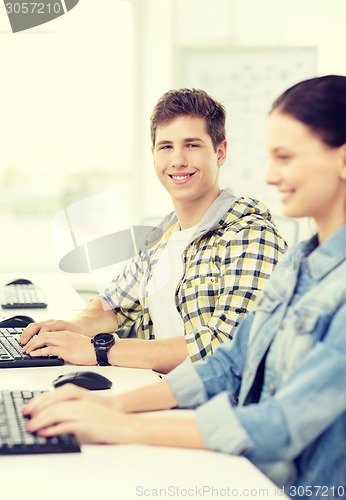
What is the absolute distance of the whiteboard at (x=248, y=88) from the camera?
13.9ft

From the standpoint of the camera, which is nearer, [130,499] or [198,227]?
[130,499]

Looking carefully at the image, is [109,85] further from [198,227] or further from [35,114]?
[198,227]

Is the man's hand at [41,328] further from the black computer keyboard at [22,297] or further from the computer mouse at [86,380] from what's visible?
the black computer keyboard at [22,297]

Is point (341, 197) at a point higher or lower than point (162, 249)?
higher

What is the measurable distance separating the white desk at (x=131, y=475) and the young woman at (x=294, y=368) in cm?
2

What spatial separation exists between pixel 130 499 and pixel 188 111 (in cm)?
136

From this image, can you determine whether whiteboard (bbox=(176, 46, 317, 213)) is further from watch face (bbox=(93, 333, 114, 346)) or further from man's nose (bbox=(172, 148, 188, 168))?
watch face (bbox=(93, 333, 114, 346))

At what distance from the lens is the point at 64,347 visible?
5.78 feet

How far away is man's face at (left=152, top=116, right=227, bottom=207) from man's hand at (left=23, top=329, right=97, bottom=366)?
58 cm

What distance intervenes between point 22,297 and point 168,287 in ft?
2.41

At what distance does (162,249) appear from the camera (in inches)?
89.8

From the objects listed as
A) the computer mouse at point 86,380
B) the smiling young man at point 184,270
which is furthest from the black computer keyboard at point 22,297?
the computer mouse at point 86,380

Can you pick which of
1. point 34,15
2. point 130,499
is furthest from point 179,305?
point 34,15

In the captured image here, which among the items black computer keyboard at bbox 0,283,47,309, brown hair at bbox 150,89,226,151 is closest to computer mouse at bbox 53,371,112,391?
brown hair at bbox 150,89,226,151
